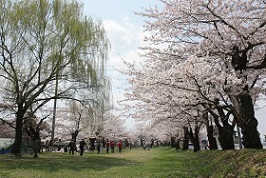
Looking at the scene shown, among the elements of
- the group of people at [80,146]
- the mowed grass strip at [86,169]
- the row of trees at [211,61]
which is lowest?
the mowed grass strip at [86,169]

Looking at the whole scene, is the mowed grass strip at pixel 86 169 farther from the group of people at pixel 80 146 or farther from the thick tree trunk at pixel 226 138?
the group of people at pixel 80 146

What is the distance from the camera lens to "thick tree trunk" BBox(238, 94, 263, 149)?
10164 mm

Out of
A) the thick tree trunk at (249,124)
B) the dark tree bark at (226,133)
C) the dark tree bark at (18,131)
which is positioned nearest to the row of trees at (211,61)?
the thick tree trunk at (249,124)

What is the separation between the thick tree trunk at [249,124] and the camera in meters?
10.2

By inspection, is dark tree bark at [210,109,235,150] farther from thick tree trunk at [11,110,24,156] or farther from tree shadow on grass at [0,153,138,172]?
thick tree trunk at [11,110,24,156]

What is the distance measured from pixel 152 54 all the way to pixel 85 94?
8.22 meters

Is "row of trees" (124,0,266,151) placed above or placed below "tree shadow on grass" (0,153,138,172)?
above

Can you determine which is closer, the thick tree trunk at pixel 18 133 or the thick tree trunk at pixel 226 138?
the thick tree trunk at pixel 226 138

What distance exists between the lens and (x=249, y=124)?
1013 centimetres

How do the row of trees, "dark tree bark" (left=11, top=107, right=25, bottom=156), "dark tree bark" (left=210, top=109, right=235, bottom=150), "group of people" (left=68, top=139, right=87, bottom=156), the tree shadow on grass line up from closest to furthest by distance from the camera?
1. the row of trees
2. the tree shadow on grass
3. "dark tree bark" (left=210, top=109, right=235, bottom=150)
4. "dark tree bark" (left=11, top=107, right=25, bottom=156)
5. "group of people" (left=68, top=139, right=87, bottom=156)

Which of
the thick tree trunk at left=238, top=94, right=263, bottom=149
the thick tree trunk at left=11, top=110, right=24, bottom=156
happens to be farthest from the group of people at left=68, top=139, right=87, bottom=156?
the thick tree trunk at left=238, top=94, right=263, bottom=149

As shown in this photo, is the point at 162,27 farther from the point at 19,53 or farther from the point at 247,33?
the point at 19,53

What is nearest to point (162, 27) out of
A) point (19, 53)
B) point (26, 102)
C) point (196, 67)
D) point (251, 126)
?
point (196, 67)

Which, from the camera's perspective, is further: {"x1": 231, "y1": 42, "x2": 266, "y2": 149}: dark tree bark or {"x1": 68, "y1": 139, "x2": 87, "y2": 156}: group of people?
{"x1": 68, "y1": 139, "x2": 87, "y2": 156}: group of people
